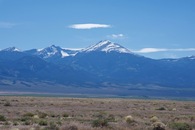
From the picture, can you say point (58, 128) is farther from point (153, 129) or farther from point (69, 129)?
point (153, 129)

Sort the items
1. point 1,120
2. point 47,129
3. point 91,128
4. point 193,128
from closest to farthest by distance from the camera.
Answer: point 47,129, point 91,128, point 193,128, point 1,120

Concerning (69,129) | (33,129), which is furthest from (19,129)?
(69,129)

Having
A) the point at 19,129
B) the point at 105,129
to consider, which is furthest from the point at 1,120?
the point at 105,129

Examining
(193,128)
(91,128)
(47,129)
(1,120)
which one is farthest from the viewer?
(1,120)

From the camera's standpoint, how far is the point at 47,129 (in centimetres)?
2928

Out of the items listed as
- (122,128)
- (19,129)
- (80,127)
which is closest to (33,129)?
(19,129)

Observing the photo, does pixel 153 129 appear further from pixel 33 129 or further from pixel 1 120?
pixel 1 120

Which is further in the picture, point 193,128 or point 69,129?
point 193,128

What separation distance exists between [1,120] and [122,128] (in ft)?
37.9

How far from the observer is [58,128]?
3016cm

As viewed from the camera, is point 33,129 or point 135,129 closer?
point 33,129

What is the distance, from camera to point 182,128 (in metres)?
31.7

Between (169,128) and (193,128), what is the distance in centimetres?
192

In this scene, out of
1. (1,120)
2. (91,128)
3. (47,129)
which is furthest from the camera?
(1,120)
